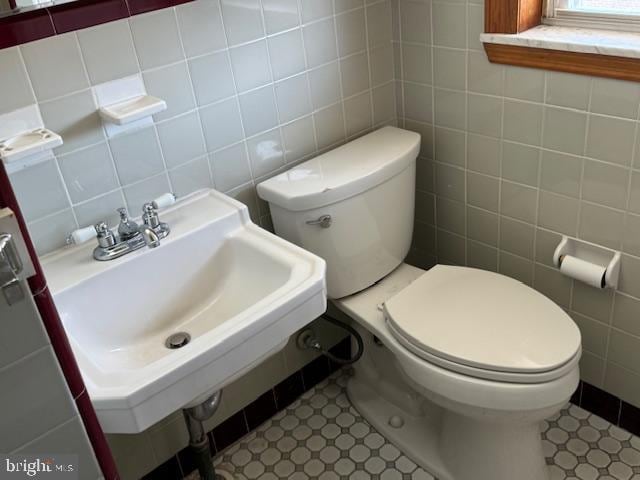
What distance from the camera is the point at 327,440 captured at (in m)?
1.94

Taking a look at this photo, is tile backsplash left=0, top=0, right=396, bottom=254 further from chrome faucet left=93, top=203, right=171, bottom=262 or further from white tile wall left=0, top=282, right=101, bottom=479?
white tile wall left=0, top=282, right=101, bottom=479

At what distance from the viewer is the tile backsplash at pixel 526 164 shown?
1568mm

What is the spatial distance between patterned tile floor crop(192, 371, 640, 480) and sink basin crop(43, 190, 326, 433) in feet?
1.99

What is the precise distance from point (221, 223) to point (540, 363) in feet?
2.60

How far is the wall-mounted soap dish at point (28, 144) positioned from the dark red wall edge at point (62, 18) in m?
0.17

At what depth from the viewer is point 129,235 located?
4.75 feet

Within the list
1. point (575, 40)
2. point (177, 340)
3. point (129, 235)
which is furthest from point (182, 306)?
point (575, 40)

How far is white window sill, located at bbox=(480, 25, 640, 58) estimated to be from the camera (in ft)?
4.71

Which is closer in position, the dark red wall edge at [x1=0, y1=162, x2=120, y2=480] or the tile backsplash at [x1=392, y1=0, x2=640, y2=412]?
the dark red wall edge at [x1=0, y1=162, x2=120, y2=480]

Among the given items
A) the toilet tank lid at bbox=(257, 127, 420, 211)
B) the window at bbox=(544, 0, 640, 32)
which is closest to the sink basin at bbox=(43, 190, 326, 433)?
the toilet tank lid at bbox=(257, 127, 420, 211)

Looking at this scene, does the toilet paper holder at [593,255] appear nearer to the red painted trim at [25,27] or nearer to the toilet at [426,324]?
the toilet at [426,324]

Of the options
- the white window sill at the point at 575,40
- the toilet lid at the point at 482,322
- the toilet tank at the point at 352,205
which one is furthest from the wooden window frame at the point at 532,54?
the toilet lid at the point at 482,322

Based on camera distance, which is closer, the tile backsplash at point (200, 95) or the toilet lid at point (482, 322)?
Result: the tile backsplash at point (200, 95)

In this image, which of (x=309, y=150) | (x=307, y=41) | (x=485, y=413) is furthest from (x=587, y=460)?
(x=307, y=41)
